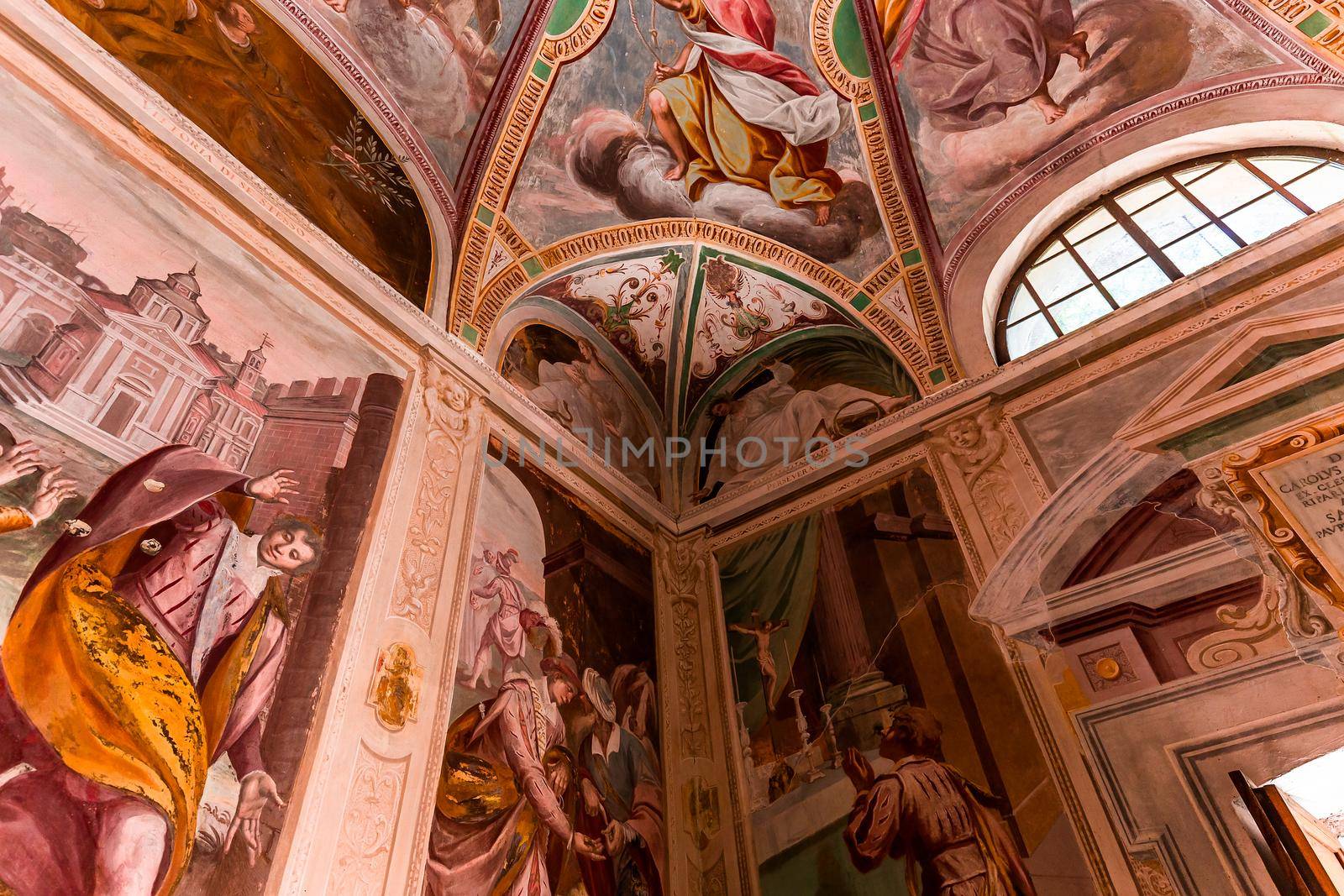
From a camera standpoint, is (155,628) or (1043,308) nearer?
(155,628)

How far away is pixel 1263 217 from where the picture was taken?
691 centimetres

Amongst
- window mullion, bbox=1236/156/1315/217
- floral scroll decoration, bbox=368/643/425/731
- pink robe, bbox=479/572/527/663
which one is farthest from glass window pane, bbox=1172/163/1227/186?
floral scroll decoration, bbox=368/643/425/731

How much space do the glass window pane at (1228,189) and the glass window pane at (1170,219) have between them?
3.0 inches

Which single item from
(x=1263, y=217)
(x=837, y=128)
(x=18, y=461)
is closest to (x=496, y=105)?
(x=837, y=128)

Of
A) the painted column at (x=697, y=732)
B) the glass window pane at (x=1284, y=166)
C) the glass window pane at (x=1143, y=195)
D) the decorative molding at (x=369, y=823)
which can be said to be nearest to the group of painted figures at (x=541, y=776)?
the painted column at (x=697, y=732)

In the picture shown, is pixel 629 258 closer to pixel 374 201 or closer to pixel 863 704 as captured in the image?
pixel 374 201

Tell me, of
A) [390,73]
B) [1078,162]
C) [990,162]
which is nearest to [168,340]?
[390,73]

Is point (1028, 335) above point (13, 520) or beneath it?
above

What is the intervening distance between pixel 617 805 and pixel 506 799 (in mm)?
1177

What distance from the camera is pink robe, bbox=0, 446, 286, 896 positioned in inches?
131

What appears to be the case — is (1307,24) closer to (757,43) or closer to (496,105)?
(757,43)

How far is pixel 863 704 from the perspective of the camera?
21.8ft

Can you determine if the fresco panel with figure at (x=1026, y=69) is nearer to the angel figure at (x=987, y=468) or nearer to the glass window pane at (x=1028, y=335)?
the glass window pane at (x=1028, y=335)

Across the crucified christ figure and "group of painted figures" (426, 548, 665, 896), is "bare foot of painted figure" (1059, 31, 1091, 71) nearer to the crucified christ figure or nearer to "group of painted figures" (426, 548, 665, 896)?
the crucified christ figure
